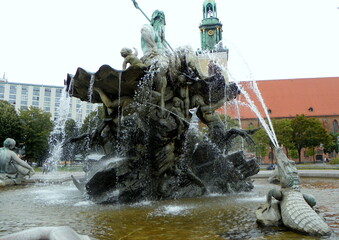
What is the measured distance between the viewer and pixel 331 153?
58.2 meters

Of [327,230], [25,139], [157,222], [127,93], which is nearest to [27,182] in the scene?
[127,93]

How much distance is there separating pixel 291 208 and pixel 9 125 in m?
35.1

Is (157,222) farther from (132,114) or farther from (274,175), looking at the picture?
(274,175)

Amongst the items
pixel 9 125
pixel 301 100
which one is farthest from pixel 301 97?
pixel 9 125

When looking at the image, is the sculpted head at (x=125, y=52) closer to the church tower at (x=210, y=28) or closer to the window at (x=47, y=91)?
the church tower at (x=210, y=28)

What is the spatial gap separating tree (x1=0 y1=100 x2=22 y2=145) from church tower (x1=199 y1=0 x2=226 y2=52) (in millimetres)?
38865

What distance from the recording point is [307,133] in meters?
50.5

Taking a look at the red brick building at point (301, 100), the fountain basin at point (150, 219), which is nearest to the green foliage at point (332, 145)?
the red brick building at point (301, 100)

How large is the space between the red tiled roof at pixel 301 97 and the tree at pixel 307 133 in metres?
10.4

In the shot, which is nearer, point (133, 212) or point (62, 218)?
point (62, 218)

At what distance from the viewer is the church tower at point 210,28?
6254 centimetres

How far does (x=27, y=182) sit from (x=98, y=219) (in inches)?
337

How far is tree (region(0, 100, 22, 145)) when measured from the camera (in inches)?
1316

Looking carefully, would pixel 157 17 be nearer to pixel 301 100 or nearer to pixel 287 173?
pixel 287 173
